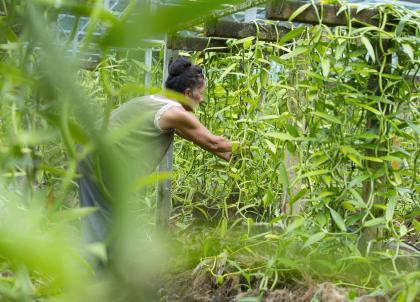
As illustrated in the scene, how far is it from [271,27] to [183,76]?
348 mm

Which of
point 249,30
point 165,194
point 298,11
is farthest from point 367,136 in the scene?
point 165,194

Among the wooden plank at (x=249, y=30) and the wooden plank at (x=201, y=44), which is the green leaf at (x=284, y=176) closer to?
the wooden plank at (x=249, y=30)

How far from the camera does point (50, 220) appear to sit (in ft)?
0.90

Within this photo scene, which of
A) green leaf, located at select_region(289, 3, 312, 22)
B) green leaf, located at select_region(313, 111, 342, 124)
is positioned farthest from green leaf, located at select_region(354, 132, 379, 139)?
green leaf, located at select_region(289, 3, 312, 22)

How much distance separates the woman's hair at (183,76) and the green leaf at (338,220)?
41.6 inches

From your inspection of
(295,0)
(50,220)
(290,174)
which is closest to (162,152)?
(290,174)

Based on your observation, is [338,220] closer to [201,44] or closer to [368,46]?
[368,46]

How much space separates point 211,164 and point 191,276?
3.54ft

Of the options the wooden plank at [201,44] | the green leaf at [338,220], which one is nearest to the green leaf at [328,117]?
the green leaf at [338,220]

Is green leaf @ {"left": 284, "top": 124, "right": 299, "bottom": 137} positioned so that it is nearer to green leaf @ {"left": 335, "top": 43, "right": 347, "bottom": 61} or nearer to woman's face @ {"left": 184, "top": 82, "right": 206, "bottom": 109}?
green leaf @ {"left": 335, "top": 43, "right": 347, "bottom": 61}

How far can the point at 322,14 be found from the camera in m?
1.43

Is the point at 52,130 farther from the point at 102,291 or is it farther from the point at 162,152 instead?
the point at 162,152

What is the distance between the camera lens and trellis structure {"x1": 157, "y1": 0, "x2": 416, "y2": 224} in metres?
1.44

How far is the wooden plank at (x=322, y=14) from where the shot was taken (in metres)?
1.44
